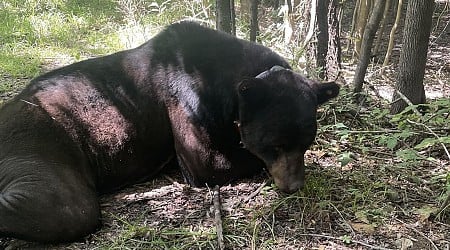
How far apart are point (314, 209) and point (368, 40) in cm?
296

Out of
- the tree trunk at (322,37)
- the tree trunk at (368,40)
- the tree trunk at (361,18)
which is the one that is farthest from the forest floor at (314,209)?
the tree trunk at (361,18)

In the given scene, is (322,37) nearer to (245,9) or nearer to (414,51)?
(414,51)

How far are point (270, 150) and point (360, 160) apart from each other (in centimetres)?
115

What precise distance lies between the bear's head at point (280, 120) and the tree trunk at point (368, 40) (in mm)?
2299

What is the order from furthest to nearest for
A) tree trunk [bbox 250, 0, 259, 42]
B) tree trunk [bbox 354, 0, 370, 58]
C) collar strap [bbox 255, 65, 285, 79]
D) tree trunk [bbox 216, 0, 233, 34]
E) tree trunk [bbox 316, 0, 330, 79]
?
tree trunk [bbox 354, 0, 370, 58]
tree trunk [bbox 250, 0, 259, 42]
tree trunk [bbox 316, 0, 330, 79]
tree trunk [bbox 216, 0, 233, 34]
collar strap [bbox 255, 65, 285, 79]

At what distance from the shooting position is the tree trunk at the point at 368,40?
635 centimetres

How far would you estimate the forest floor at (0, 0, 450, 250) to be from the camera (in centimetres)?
396

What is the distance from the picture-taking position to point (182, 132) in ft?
16.2

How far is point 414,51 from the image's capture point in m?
5.81

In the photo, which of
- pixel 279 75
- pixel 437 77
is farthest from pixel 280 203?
pixel 437 77

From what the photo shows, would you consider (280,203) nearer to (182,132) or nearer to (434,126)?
(182,132)

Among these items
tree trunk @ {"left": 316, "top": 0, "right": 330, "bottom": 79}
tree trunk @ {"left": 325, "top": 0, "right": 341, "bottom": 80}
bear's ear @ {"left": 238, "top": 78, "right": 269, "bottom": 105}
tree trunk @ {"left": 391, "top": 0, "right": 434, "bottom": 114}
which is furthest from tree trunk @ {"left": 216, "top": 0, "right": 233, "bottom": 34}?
bear's ear @ {"left": 238, "top": 78, "right": 269, "bottom": 105}

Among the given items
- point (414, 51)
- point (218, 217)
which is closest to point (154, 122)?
point (218, 217)

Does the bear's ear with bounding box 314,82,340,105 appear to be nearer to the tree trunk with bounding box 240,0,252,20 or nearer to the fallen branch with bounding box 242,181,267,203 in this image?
the fallen branch with bounding box 242,181,267,203
